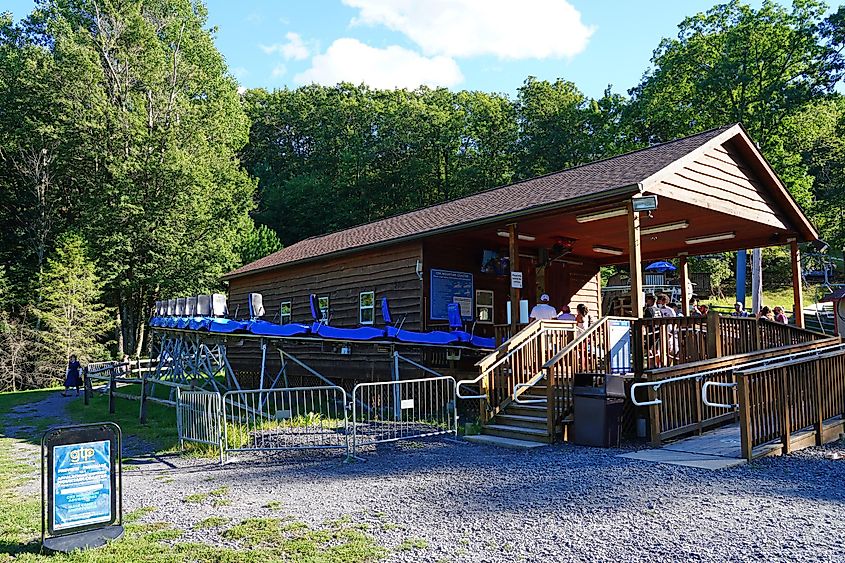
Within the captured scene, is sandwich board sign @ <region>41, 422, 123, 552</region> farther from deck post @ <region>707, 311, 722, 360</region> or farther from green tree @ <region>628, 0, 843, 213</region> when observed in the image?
green tree @ <region>628, 0, 843, 213</region>

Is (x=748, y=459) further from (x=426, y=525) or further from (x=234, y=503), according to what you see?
(x=234, y=503)

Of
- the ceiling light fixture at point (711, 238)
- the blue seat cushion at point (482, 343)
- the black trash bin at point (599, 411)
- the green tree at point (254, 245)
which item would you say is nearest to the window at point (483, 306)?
the blue seat cushion at point (482, 343)

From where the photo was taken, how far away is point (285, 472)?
28.2ft

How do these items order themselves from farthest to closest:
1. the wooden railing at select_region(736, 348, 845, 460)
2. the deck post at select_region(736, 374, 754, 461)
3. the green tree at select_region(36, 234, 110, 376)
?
the green tree at select_region(36, 234, 110, 376), the wooden railing at select_region(736, 348, 845, 460), the deck post at select_region(736, 374, 754, 461)

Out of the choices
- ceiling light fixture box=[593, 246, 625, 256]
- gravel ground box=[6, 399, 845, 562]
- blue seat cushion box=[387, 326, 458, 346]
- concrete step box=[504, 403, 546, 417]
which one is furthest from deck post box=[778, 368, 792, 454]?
ceiling light fixture box=[593, 246, 625, 256]

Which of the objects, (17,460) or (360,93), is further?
(360,93)

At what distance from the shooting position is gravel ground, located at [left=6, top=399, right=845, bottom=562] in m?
5.05

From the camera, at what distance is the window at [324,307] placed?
62.3 feet

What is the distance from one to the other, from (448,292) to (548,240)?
2.98 m

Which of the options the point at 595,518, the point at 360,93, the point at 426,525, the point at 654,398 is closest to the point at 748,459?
the point at 654,398

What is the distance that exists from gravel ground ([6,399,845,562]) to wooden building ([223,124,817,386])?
3.63m

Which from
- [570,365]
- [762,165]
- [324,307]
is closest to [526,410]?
[570,365]

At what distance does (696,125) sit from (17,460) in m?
32.5

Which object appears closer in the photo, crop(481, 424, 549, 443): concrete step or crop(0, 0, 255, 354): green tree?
crop(481, 424, 549, 443): concrete step
